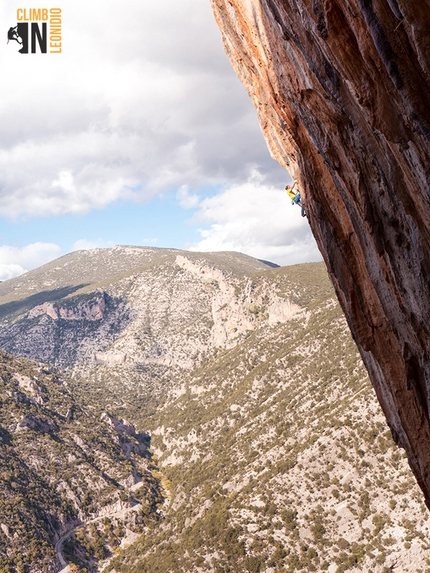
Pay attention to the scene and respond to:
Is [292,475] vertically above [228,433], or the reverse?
[292,475]

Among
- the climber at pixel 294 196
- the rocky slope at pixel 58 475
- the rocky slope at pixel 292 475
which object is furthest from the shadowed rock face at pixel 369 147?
the rocky slope at pixel 58 475

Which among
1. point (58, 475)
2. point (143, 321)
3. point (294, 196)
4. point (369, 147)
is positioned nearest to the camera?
point (369, 147)

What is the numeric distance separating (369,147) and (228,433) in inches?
3196

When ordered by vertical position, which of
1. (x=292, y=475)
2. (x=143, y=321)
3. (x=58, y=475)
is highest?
(x=143, y=321)

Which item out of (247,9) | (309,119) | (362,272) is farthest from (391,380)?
(247,9)

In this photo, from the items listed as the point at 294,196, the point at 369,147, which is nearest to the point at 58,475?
the point at 294,196

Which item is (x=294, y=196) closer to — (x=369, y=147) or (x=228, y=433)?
(x=369, y=147)

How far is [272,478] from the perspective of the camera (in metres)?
52.1

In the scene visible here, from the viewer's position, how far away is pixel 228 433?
277ft

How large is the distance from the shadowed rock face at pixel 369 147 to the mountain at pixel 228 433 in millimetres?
29657

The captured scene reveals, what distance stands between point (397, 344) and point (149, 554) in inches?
2350

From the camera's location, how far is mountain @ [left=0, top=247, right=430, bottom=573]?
4200 cm

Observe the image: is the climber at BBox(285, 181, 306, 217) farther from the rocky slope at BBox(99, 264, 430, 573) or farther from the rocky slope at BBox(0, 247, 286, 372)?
the rocky slope at BBox(0, 247, 286, 372)

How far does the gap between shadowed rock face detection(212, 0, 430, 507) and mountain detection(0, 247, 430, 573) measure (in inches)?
1168
